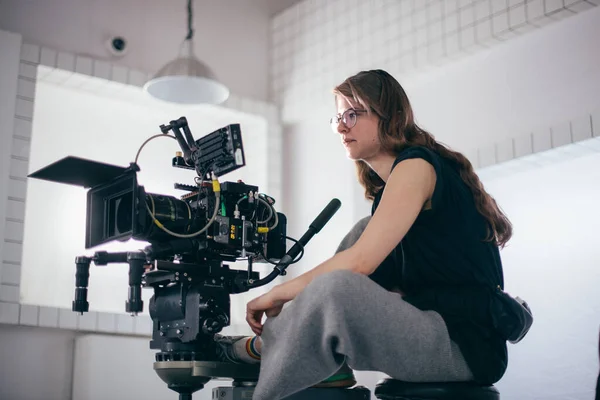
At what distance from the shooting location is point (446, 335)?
154cm

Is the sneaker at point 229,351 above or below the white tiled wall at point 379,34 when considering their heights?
below

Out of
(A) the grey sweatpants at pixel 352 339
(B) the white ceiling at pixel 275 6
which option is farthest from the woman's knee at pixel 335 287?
(B) the white ceiling at pixel 275 6

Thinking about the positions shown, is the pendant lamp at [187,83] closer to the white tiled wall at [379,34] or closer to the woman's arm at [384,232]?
the white tiled wall at [379,34]

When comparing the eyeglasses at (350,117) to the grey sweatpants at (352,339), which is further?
the eyeglasses at (350,117)

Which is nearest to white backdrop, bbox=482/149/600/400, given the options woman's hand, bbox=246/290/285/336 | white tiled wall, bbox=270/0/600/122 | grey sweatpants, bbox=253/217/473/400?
white tiled wall, bbox=270/0/600/122

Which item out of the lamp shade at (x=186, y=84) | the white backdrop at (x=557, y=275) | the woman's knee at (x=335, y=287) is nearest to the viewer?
the woman's knee at (x=335, y=287)

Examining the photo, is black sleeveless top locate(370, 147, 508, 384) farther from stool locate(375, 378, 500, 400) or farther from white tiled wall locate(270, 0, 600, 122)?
white tiled wall locate(270, 0, 600, 122)

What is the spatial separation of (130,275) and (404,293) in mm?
606

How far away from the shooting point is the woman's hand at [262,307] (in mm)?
1608

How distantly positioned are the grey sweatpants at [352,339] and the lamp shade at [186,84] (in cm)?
176

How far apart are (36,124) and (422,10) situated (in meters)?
1.77

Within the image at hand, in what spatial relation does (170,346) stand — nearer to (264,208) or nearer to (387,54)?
A: (264,208)

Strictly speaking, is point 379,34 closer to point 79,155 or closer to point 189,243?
point 79,155

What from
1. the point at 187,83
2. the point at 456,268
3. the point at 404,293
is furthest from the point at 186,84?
the point at 456,268
